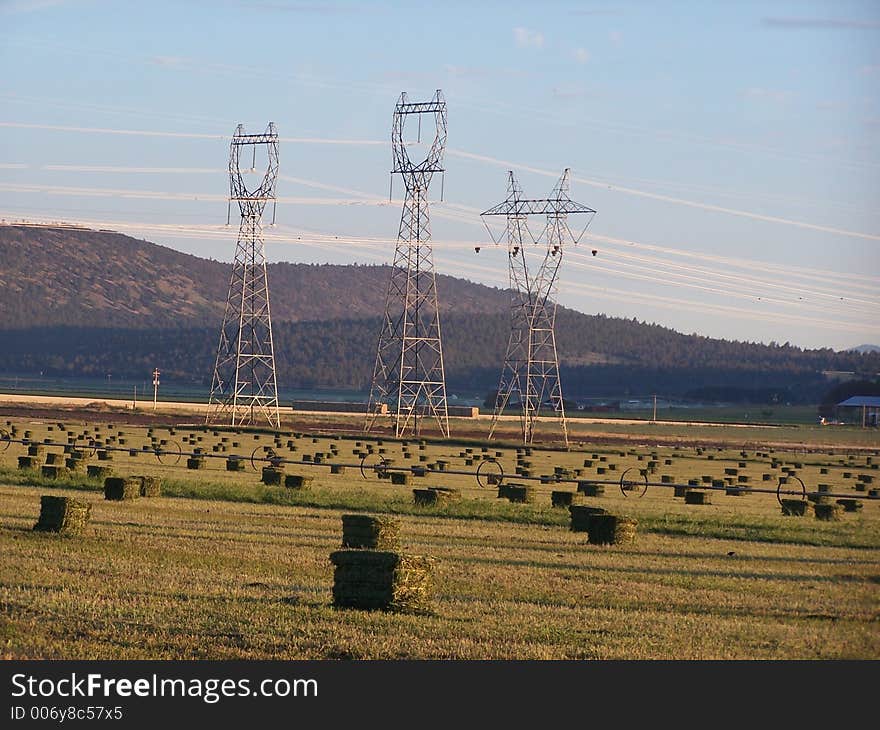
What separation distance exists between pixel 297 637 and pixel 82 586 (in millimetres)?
4513

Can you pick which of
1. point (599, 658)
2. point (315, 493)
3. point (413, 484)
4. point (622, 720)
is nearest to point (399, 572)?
point (599, 658)

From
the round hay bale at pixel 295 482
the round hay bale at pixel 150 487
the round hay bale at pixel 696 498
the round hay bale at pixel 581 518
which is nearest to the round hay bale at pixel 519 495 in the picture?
the round hay bale at pixel 295 482

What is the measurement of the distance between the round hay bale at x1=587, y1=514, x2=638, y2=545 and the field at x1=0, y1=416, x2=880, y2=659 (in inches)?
12.4

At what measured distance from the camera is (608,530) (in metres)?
28.3

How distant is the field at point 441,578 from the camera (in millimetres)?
15977

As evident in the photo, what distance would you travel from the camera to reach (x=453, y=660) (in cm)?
1527

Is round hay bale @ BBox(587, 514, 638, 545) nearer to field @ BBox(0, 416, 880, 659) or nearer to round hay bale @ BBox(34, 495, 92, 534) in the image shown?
field @ BBox(0, 416, 880, 659)

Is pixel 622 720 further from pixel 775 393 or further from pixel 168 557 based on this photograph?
pixel 775 393

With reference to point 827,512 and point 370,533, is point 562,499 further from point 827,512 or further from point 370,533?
point 370,533

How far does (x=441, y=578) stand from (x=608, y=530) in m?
7.44

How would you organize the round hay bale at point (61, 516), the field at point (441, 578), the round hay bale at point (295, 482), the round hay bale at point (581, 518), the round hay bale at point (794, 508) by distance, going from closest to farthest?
the field at point (441, 578) < the round hay bale at point (61, 516) < the round hay bale at point (581, 518) < the round hay bale at point (794, 508) < the round hay bale at point (295, 482)

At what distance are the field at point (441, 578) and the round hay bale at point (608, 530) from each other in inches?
12.4

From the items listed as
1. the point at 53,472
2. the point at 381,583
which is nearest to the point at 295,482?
the point at 53,472

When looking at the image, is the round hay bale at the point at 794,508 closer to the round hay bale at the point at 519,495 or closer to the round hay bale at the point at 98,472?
the round hay bale at the point at 519,495
